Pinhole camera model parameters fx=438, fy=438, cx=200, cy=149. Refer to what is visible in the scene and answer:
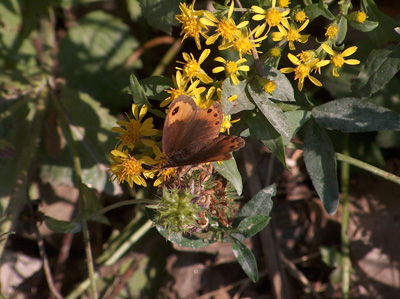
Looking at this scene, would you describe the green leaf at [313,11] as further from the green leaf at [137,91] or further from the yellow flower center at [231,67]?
the green leaf at [137,91]

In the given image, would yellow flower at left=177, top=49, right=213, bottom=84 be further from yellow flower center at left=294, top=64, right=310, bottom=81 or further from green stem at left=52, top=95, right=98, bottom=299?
green stem at left=52, top=95, right=98, bottom=299

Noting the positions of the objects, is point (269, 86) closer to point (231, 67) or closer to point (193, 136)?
point (231, 67)

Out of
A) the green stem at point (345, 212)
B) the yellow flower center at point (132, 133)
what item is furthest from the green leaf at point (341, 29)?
the yellow flower center at point (132, 133)

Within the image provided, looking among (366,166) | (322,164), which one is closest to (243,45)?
(322,164)

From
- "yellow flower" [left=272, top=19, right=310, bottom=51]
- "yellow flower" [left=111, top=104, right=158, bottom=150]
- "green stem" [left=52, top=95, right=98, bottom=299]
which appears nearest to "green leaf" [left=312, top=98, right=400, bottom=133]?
"yellow flower" [left=272, top=19, right=310, bottom=51]

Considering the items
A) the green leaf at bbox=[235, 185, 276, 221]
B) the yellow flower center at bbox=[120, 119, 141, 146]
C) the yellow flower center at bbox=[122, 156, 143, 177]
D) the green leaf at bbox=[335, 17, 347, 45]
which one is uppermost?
the green leaf at bbox=[335, 17, 347, 45]

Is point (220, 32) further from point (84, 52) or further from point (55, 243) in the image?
point (55, 243)
